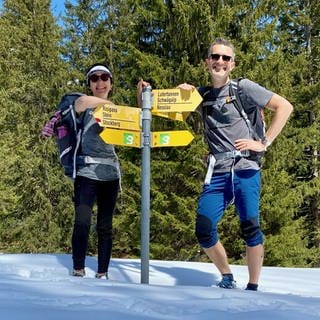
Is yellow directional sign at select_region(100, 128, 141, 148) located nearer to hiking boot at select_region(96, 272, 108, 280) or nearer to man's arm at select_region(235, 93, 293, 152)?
man's arm at select_region(235, 93, 293, 152)

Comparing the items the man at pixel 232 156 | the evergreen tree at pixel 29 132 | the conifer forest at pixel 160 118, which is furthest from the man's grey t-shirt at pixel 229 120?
the evergreen tree at pixel 29 132

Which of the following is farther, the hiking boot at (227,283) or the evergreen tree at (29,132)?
the evergreen tree at (29,132)

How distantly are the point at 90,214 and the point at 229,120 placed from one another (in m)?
1.25

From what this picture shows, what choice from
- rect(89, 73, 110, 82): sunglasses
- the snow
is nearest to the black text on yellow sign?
rect(89, 73, 110, 82): sunglasses

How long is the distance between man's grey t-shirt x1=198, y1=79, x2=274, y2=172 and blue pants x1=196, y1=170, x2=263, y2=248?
74 millimetres

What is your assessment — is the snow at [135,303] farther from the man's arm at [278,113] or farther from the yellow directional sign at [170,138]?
the man's arm at [278,113]

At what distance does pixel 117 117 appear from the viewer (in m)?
3.64

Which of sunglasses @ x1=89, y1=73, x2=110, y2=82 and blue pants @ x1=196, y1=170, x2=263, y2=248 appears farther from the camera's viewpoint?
sunglasses @ x1=89, y1=73, x2=110, y2=82

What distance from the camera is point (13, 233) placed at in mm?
20922

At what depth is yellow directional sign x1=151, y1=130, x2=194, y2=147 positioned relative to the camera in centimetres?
372

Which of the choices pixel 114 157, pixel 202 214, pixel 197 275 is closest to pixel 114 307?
pixel 202 214

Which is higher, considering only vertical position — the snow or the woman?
the woman

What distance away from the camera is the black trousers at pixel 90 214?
3912 millimetres

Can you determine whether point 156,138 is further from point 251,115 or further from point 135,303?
point 135,303
